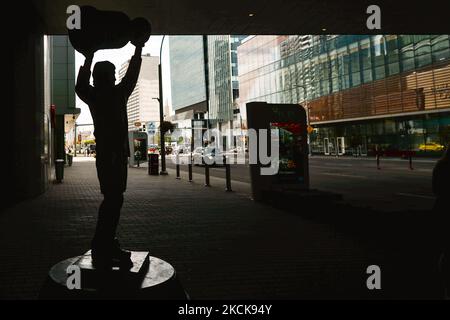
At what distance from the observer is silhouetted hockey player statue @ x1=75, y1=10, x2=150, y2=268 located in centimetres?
383

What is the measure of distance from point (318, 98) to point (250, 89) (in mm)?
21237

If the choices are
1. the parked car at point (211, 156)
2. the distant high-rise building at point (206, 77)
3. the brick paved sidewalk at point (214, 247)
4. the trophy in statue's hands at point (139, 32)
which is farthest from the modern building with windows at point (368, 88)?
the distant high-rise building at point (206, 77)

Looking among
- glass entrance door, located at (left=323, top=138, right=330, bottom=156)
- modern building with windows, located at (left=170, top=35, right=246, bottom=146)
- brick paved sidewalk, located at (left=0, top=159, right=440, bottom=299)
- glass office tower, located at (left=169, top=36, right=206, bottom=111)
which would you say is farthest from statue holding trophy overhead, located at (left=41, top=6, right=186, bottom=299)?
glass office tower, located at (left=169, top=36, right=206, bottom=111)

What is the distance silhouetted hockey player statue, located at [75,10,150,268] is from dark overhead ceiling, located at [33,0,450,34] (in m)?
10.6

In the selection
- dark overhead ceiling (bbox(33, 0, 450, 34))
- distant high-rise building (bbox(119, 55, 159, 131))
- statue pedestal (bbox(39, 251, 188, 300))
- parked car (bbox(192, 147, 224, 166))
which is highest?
distant high-rise building (bbox(119, 55, 159, 131))

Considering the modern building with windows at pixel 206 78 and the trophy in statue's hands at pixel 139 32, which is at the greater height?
the modern building with windows at pixel 206 78

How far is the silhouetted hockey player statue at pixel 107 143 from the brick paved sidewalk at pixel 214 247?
1055 mm

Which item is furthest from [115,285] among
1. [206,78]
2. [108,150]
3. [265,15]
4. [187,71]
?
[187,71]

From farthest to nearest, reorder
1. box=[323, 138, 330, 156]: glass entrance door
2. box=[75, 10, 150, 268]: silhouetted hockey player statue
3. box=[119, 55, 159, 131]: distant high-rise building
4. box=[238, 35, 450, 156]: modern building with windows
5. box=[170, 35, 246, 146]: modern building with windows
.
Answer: box=[119, 55, 159, 131]: distant high-rise building < box=[170, 35, 246, 146]: modern building with windows < box=[323, 138, 330, 156]: glass entrance door < box=[238, 35, 450, 156]: modern building with windows < box=[75, 10, 150, 268]: silhouetted hockey player statue

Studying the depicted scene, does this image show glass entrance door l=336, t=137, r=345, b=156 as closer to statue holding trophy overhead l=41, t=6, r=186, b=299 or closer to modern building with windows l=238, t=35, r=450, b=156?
modern building with windows l=238, t=35, r=450, b=156

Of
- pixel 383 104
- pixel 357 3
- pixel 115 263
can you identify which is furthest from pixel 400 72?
pixel 115 263

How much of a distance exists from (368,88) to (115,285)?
43685 millimetres

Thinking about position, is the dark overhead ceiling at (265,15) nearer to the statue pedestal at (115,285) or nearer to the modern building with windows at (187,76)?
the statue pedestal at (115,285)

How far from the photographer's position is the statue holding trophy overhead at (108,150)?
3674mm
